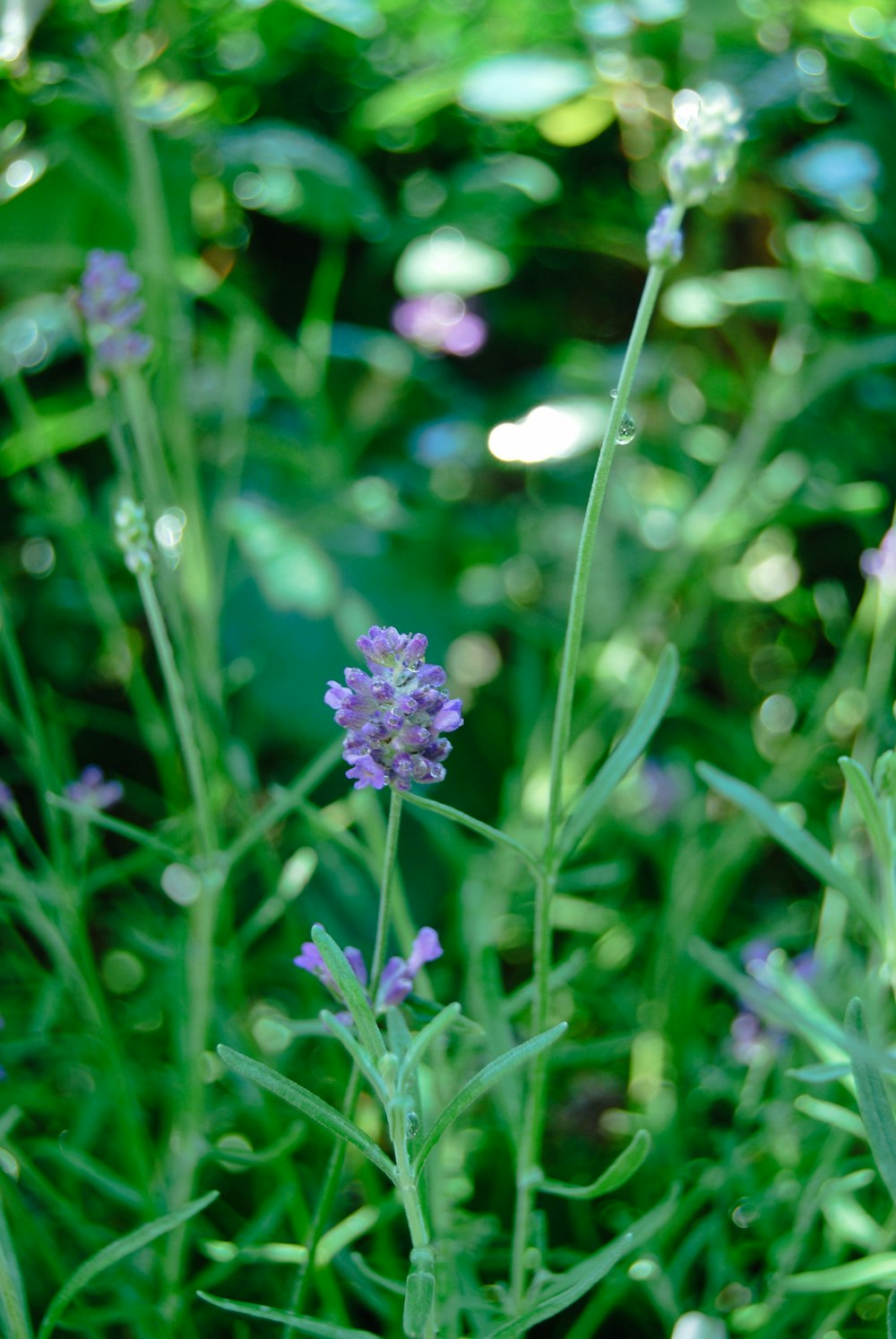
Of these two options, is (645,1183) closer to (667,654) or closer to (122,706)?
(667,654)

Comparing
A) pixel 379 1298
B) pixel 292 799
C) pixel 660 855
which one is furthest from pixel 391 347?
pixel 379 1298

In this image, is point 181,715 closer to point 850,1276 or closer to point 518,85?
point 850,1276

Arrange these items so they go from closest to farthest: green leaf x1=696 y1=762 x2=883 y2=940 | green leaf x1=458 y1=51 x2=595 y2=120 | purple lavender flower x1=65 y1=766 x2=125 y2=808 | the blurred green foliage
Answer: green leaf x1=696 y1=762 x2=883 y2=940 < purple lavender flower x1=65 y1=766 x2=125 y2=808 < the blurred green foliage < green leaf x1=458 y1=51 x2=595 y2=120

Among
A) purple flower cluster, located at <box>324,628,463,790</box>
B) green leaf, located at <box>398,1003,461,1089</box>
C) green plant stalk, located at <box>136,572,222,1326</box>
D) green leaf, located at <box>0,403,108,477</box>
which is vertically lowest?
green plant stalk, located at <box>136,572,222,1326</box>

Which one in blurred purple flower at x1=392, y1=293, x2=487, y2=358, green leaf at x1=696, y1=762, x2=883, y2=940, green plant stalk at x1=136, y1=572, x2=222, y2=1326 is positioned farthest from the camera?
blurred purple flower at x1=392, y1=293, x2=487, y2=358

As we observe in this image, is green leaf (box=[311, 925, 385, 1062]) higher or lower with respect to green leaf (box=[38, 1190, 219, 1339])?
higher

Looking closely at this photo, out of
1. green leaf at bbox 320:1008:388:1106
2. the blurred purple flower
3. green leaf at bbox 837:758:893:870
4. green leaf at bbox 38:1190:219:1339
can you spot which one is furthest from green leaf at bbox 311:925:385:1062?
the blurred purple flower

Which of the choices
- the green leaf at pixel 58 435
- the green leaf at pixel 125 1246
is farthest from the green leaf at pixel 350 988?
the green leaf at pixel 58 435

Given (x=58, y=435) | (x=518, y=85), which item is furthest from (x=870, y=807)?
(x=58, y=435)

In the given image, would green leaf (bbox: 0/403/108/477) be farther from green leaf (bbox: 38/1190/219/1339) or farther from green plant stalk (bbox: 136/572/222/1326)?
green leaf (bbox: 38/1190/219/1339)
